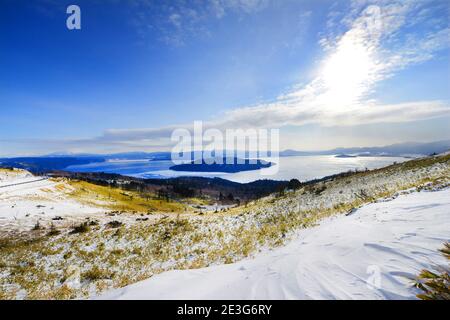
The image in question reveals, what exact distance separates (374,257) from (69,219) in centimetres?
2840

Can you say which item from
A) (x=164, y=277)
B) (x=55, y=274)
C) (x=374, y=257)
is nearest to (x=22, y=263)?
(x=55, y=274)

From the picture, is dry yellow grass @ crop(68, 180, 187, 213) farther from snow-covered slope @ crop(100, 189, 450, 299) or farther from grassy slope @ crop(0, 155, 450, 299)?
snow-covered slope @ crop(100, 189, 450, 299)

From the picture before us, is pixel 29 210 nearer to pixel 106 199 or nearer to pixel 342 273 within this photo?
pixel 106 199

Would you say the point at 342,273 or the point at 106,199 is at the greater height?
the point at 342,273

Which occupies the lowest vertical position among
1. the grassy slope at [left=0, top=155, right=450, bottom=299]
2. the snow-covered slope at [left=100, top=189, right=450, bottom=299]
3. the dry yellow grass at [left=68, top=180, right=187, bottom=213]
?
the dry yellow grass at [left=68, top=180, right=187, bottom=213]

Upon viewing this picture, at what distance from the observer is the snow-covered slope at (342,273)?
3.76m

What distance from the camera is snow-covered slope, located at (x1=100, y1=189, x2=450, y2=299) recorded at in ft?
12.3

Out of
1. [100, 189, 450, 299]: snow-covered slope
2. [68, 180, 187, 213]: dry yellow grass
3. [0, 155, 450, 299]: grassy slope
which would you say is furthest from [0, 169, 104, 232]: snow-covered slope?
[100, 189, 450, 299]: snow-covered slope

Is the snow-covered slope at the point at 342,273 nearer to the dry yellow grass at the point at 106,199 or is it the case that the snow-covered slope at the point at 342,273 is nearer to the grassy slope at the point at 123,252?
the grassy slope at the point at 123,252

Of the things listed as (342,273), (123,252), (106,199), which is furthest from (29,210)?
(342,273)

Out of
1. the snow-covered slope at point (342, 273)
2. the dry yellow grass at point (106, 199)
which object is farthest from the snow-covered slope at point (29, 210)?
the snow-covered slope at point (342, 273)

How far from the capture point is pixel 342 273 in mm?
4352
